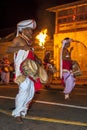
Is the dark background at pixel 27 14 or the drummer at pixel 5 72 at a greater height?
the dark background at pixel 27 14

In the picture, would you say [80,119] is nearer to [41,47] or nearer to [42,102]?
[42,102]

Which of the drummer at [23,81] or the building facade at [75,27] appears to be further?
the building facade at [75,27]

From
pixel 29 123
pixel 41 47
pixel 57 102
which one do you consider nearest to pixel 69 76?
pixel 57 102

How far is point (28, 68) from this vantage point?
7.98m

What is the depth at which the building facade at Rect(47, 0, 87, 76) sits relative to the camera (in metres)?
27.2

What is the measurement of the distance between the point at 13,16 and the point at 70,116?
39938 millimetres

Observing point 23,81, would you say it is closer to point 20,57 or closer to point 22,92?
point 22,92

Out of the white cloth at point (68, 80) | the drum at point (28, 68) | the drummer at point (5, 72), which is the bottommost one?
the drummer at point (5, 72)

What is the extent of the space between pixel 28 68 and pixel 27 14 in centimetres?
3724

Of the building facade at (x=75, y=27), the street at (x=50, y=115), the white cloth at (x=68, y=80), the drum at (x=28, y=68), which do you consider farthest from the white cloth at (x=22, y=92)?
the building facade at (x=75, y=27)

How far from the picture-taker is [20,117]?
7.98 m

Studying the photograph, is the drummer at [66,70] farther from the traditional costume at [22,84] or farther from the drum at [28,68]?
the drum at [28,68]

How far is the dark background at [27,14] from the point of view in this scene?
35862 mm

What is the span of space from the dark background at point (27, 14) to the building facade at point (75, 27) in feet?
11.3
